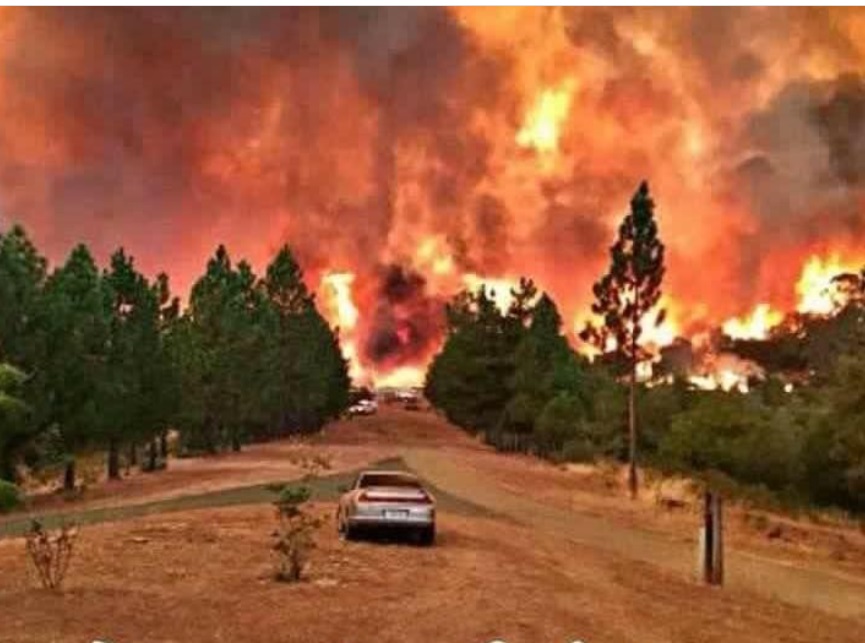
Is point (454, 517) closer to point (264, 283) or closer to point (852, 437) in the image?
point (852, 437)

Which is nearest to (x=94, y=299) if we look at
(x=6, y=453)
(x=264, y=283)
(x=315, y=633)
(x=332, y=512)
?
(x=6, y=453)

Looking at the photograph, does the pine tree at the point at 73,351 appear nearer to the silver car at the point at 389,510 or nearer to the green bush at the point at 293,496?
the silver car at the point at 389,510

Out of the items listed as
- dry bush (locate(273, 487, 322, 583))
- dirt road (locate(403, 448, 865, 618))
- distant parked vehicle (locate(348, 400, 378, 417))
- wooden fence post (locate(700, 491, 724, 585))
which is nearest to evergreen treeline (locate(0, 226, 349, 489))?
dry bush (locate(273, 487, 322, 583))

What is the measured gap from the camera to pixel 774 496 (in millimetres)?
60469

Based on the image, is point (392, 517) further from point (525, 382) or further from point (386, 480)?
point (525, 382)

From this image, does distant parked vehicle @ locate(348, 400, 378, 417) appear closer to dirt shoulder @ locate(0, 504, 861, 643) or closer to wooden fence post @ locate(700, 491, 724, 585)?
wooden fence post @ locate(700, 491, 724, 585)

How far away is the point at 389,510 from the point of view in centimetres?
2838

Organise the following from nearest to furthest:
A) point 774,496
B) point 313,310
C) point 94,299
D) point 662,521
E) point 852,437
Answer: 1. point 662,521
2. point 852,437
3. point 94,299
4. point 774,496
5. point 313,310

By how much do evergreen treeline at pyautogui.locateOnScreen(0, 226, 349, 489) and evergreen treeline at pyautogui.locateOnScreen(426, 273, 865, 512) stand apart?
1779 cm

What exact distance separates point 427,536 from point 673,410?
52757 millimetres

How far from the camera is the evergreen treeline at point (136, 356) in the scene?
4659 cm

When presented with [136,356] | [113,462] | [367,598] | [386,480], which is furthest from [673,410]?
[367,598]

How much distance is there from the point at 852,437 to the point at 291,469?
26030 mm

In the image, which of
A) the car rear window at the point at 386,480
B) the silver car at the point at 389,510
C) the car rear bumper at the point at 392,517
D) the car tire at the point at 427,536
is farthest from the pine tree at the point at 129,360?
the car tire at the point at 427,536
